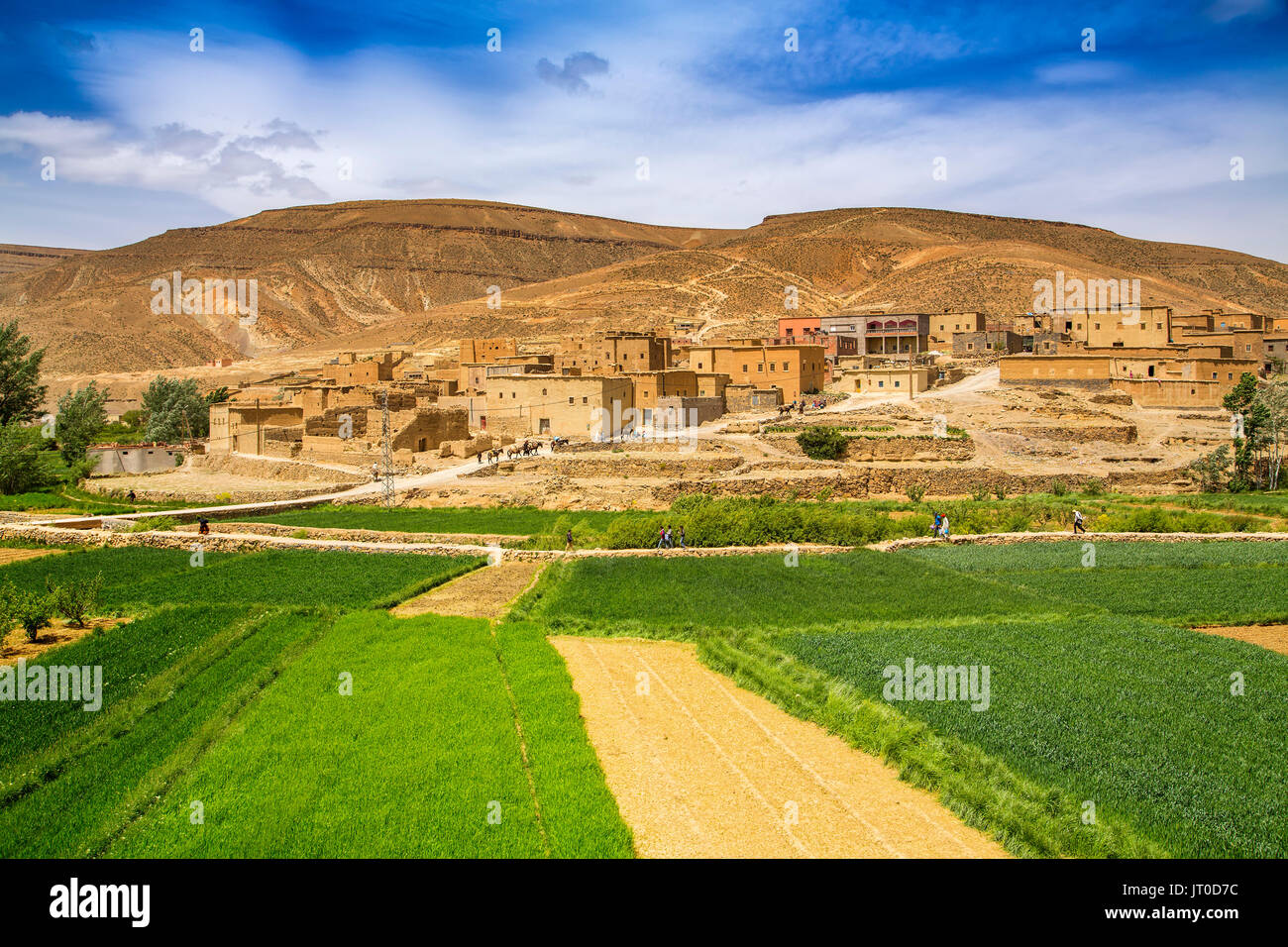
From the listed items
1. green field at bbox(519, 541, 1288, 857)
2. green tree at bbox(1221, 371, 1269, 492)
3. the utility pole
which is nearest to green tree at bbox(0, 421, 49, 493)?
the utility pole

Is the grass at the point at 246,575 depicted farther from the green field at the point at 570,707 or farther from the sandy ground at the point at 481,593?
the sandy ground at the point at 481,593

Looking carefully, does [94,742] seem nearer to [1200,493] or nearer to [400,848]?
[400,848]

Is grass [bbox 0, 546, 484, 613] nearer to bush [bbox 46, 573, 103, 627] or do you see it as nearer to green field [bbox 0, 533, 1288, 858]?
green field [bbox 0, 533, 1288, 858]

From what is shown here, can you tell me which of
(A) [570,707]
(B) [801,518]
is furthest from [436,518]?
(A) [570,707]

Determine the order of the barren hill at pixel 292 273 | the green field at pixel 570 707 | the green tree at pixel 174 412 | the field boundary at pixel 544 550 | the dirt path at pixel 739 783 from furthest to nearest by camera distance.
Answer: the barren hill at pixel 292 273 < the green tree at pixel 174 412 < the field boundary at pixel 544 550 < the dirt path at pixel 739 783 < the green field at pixel 570 707

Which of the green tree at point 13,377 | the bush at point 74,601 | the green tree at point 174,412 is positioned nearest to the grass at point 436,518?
the bush at point 74,601
